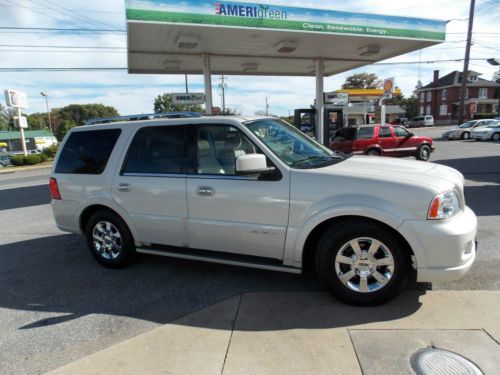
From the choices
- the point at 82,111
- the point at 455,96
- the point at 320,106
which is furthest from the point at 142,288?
the point at 82,111

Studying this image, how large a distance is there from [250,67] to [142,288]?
16.0 metres

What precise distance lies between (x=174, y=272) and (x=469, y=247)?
3281mm

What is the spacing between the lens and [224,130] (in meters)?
4.19

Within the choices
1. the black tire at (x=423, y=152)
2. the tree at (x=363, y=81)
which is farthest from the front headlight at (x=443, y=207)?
the tree at (x=363, y=81)

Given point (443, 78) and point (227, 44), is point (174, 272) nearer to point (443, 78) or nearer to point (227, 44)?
point (227, 44)

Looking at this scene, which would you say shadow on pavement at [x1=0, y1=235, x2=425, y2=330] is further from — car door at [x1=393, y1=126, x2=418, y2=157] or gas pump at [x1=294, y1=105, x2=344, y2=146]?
gas pump at [x1=294, y1=105, x2=344, y2=146]

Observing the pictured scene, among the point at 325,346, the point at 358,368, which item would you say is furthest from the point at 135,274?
the point at 358,368

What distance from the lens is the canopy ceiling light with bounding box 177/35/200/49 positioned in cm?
1224

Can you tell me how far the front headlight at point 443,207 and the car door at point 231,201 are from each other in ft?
4.23

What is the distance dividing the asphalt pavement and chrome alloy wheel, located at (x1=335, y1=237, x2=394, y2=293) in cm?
59

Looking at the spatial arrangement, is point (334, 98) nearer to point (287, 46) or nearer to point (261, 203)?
point (287, 46)

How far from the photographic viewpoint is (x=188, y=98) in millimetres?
16953

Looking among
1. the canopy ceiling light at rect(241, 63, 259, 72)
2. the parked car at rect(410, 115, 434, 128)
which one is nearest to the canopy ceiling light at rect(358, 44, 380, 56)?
the canopy ceiling light at rect(241, 63, 259, 72)

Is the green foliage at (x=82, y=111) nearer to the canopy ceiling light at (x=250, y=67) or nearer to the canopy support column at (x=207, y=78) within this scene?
the canopy ceiling light at (x=250, y=67)
